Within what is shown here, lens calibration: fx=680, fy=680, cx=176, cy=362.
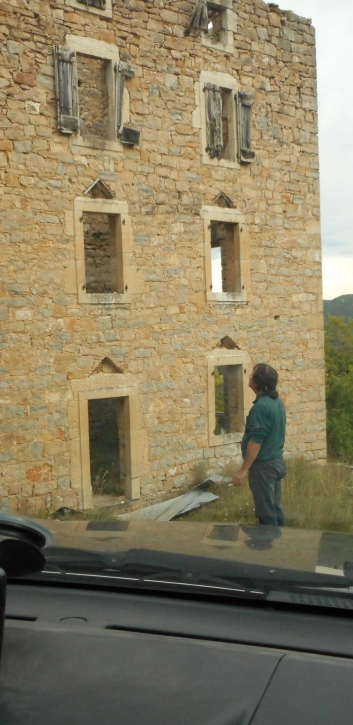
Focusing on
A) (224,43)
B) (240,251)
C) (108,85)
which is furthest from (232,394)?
(224,43)

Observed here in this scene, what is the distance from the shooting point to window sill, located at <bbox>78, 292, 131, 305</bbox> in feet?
31.6

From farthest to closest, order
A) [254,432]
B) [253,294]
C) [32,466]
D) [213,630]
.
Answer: [253,294]
[32,466]
[254,432]
[213,630]

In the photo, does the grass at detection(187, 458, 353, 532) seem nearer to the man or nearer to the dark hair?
the man

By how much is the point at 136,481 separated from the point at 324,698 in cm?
898

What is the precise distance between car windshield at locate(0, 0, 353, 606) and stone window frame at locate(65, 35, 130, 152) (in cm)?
3

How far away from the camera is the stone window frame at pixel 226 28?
11.2 m

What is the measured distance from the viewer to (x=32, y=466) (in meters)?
9.05

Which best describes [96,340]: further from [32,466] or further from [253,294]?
[253,294]

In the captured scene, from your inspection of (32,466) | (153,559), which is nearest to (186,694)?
(153,559)

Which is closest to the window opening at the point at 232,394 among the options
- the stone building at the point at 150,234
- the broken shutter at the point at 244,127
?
the stone building at the point at 150,234

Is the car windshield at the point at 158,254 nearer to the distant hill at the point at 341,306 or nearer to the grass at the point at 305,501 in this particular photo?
the grass at the point at 305,501

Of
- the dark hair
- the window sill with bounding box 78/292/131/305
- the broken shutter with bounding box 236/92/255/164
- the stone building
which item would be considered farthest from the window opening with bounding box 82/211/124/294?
the dark hair

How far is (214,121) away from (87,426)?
5.40 metres

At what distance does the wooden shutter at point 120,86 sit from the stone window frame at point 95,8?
26.4 inches
